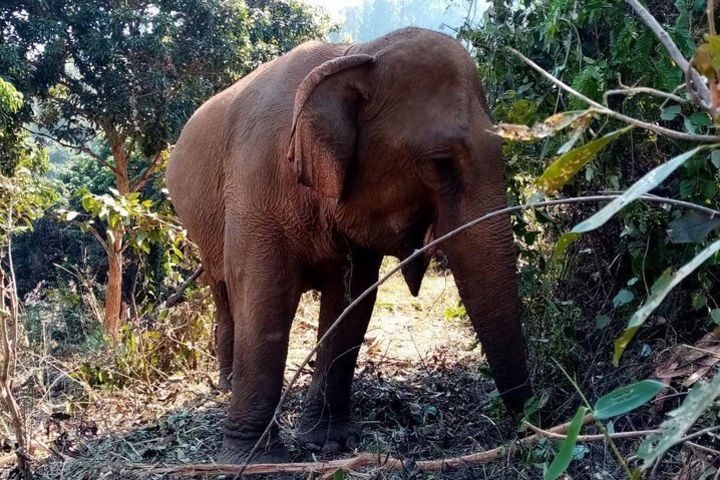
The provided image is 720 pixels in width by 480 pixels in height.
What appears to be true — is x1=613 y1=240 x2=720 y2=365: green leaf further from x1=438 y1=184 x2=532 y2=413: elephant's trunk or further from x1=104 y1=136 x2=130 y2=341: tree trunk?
x1=104 y1=136 x2=130 y2=341: tree trunk

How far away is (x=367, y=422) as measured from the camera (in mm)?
5301

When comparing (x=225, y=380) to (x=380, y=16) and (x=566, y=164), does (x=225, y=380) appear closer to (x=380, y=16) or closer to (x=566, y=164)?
(x=566, y=164)

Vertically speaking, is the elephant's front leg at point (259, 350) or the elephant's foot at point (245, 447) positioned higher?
the elephant's front leg at point (259, 350)

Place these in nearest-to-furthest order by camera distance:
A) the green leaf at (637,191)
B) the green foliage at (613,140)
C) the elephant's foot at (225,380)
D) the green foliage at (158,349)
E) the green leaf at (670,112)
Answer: the green leaf at (637,191)
the green leaf at (670,112)
the green foliage at (613,140)
the elephant's foot at (225,380)
the green foliage at (158,349)

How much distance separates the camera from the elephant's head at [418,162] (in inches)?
154

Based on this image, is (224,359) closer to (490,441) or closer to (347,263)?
(347,263)

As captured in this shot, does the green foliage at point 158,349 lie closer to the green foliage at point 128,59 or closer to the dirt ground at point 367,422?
the dirt ground at point 367,422

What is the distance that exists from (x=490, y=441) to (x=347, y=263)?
3.90ft

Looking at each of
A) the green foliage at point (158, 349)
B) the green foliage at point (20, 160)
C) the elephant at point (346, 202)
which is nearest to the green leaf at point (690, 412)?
the elephant at point (346, 202)

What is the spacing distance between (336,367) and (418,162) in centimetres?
160

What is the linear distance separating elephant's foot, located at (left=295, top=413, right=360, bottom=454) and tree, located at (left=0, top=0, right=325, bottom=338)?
8.18 m

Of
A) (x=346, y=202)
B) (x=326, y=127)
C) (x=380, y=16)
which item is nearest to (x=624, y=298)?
(x=346, y=202)

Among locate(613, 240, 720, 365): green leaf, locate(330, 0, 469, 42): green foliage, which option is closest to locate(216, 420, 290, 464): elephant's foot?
locate(613, 240, 720, 365): green leaf

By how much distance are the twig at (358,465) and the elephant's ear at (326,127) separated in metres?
1.24
